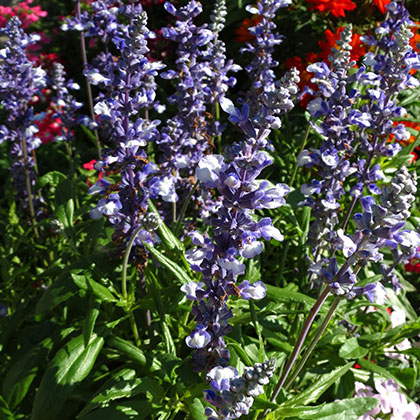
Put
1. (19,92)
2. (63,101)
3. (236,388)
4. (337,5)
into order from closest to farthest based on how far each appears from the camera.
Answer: (236,388) → (19,92) → (63,101) → (337,5)

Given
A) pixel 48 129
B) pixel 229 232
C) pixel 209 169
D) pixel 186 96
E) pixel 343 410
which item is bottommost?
pixel 48 129

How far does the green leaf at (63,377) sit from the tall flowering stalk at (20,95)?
5.33ft

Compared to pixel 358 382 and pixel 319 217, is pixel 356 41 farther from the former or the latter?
pixel 358 382

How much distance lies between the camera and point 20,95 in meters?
3.37

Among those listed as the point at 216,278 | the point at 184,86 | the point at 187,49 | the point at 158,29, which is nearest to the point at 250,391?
the point at 216,278

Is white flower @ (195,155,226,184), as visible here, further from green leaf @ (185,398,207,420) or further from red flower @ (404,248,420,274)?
red flower @ (404,248,420,274)

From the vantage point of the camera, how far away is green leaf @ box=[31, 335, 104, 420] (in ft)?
7.83

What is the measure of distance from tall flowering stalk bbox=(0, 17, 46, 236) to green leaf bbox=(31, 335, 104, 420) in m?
1.62

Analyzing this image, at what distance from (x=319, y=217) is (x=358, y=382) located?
122cm

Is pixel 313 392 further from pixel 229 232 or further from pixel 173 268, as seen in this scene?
pixel 229 232

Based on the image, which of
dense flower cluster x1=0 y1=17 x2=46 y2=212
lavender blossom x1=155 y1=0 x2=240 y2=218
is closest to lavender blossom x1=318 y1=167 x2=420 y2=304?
lavender blossom x1=155 y1=0 x2=240 y2=218

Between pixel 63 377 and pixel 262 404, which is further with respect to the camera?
pixel 63 377

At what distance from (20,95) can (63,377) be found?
1938mm

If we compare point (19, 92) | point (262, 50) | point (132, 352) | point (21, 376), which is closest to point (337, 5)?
point (262, 50)
